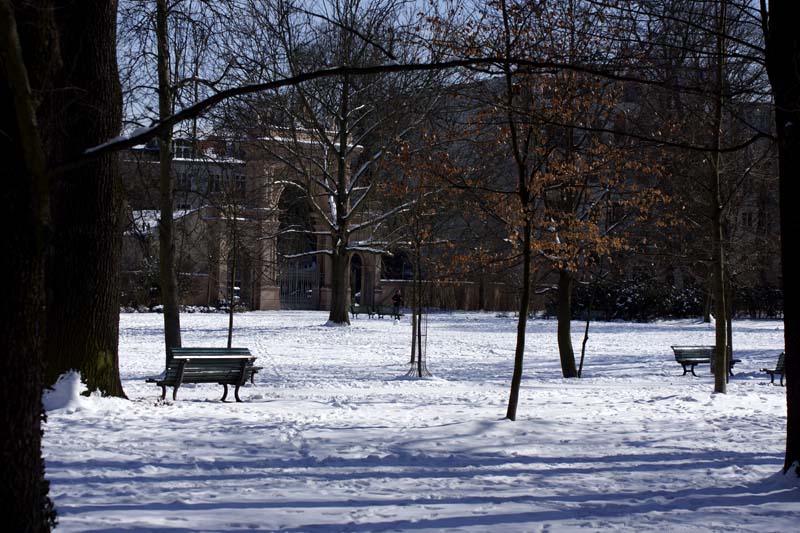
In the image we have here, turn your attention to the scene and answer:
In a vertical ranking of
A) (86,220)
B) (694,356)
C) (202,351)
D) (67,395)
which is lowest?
(694,356)

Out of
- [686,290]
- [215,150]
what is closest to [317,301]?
[686,290]

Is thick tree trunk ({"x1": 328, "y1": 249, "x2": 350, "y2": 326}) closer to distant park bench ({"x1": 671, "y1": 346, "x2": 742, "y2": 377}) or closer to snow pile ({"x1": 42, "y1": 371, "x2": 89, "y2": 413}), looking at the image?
distant park bench ({"x1": 671, "y1": 346, "x2": 742, "y2": 377})

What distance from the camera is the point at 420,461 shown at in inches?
302

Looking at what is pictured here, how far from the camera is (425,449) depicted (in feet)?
26.6

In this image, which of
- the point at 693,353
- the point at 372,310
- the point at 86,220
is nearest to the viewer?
the point at 86,220

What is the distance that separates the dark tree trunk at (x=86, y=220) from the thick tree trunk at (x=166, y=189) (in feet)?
13.5

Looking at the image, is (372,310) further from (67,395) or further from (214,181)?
(67,395)

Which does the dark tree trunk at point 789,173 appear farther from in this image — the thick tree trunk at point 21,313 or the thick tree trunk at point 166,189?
the thick tree trunk at point 166,189

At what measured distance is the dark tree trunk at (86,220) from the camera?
9.70 metres

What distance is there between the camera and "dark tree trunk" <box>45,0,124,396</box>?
970 cm

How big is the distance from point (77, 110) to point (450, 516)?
6484mm

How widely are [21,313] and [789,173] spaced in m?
5.82

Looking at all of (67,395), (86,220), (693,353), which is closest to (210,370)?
(67,395)

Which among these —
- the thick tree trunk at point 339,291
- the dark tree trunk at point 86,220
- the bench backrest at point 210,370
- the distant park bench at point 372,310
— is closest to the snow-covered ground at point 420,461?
the bench backrest at point 210,370
